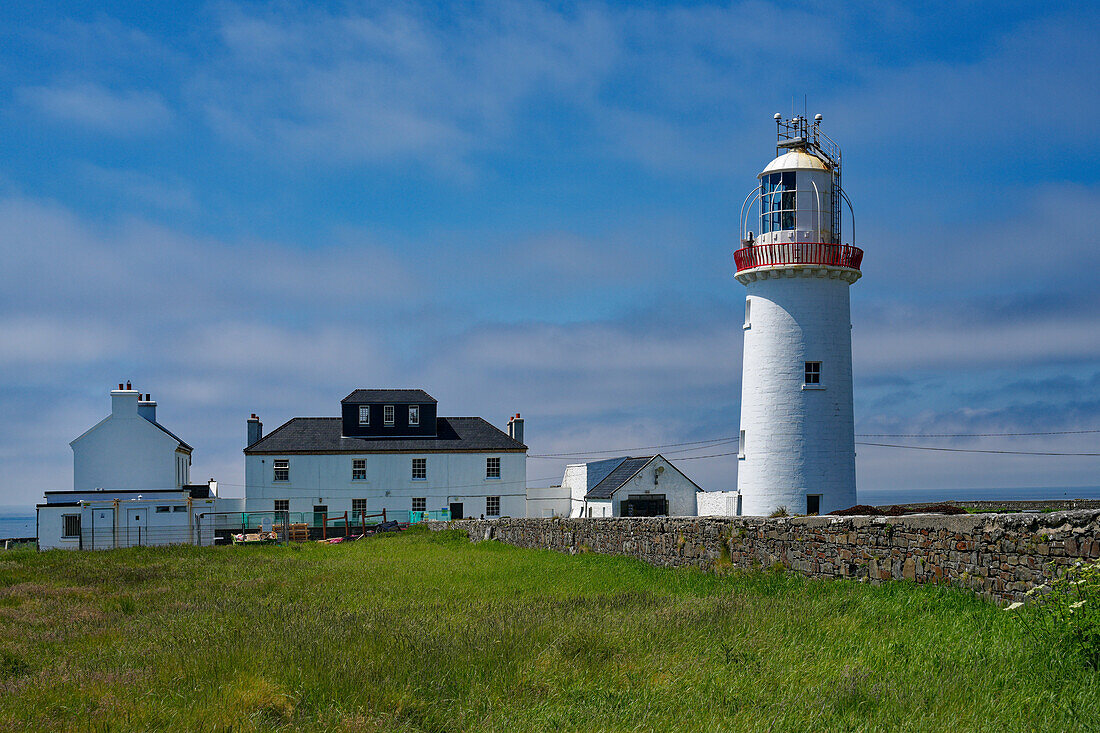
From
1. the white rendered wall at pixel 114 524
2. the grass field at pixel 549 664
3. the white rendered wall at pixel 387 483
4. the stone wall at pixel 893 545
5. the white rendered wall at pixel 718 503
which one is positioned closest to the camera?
the grass field at pixel 549 664

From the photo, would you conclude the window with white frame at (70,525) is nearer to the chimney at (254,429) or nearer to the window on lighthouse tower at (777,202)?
the chimney at (254,429)

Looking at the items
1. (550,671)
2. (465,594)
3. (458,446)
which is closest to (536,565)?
(465,594)

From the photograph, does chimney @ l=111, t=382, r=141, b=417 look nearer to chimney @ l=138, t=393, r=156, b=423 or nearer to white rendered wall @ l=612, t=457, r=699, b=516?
chimney @ l=138, t=393, r=156, b=423

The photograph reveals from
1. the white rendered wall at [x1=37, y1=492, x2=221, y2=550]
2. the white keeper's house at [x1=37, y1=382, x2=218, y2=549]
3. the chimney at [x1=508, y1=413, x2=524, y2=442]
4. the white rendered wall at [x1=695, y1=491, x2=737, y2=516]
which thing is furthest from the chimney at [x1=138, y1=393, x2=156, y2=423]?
the white rendered wall at [x1=695, y1=491, x2=737, y2=516]

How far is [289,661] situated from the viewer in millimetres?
7703

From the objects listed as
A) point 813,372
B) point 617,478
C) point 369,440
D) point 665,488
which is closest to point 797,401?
point 813,372

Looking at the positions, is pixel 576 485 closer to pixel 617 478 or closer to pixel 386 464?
pixel 617 478

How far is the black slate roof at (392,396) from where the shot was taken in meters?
50.3

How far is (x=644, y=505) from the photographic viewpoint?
43.2 m

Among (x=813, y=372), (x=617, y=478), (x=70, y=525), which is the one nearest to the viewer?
(x=813, y=372)

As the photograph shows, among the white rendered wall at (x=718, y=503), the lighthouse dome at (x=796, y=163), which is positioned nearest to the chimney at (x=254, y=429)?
the white rendered wall at (x=718, y=503)

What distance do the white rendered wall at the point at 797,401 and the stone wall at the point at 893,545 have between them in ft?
21.8

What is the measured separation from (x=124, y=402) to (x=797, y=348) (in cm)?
3459

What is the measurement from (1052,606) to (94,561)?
21.9 meters
